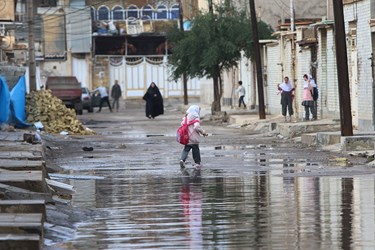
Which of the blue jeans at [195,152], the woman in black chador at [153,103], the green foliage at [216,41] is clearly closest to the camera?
the blue jeans at [195,152]

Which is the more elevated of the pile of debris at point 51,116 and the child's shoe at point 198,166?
the pile of debris at point 51,116

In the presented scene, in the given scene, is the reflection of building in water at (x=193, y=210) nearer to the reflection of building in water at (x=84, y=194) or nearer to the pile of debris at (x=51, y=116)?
the reflection of building in water at (x=84, y=194)

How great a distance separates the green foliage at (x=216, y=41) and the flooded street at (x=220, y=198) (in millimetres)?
19709

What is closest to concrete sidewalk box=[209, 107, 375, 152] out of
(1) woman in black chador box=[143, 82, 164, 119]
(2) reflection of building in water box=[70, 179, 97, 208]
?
(1) woman in black chador box=[143, 82, 164, 119]

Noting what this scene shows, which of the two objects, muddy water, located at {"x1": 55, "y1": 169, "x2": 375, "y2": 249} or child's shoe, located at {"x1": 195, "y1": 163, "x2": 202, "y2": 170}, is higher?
child's shoe, located at {"x1": 195, "y1": 163, "x2": 202, "y2": 170}

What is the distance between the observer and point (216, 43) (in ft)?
169

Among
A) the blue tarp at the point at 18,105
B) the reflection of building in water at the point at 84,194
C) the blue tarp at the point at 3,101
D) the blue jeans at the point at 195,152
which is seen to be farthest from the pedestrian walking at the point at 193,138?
the blue tarp at the point at 18,105

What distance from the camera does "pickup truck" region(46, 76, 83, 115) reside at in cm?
6419

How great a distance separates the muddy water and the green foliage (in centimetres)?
2994

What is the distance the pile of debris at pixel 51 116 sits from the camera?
40219mm

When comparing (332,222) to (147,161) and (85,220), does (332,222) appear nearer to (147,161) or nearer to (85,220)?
(85,220)

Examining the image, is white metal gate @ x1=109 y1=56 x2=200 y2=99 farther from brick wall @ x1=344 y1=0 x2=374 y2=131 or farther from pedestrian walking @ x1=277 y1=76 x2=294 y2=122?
brick wall @ x1=344 y1=0 x2=374 y2=131

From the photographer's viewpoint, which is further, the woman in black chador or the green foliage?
the woman in black chador

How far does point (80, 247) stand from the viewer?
12.4 meters
